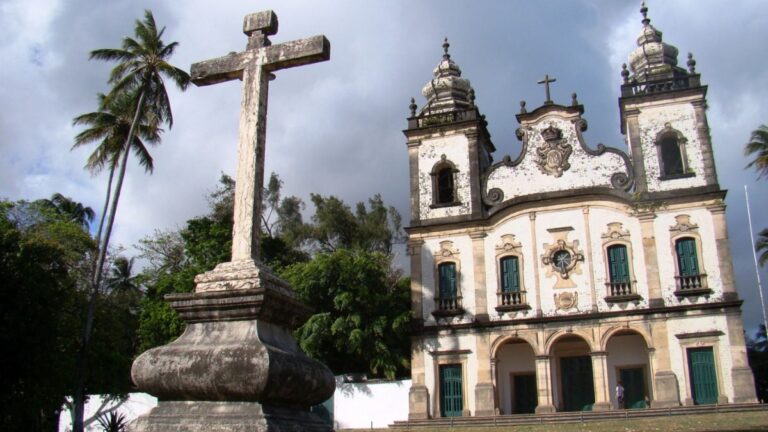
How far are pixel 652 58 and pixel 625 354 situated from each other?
10613 mm

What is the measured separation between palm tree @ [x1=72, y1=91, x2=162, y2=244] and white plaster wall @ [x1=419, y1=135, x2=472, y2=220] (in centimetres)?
932

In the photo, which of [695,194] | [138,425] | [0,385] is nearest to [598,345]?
[695,194]

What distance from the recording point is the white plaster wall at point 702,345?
67.2 ft

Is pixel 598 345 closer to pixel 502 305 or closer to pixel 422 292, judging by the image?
pixel 502 305

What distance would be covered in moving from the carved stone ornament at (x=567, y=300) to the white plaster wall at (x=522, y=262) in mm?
693

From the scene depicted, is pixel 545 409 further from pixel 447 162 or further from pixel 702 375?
pixel 447 162

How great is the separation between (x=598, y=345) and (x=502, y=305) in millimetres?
3217

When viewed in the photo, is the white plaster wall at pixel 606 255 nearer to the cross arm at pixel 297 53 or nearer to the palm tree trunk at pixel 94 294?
the palm tree trunk at pixel 94 294

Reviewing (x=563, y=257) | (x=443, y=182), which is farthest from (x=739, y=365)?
(x=443, y=182)

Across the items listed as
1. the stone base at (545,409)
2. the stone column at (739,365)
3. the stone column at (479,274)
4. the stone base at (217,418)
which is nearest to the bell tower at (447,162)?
the stone column at (479,274)

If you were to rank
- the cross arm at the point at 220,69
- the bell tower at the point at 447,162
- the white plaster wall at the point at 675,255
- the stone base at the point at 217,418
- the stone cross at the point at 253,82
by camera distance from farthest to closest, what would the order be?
the bell tower at the point at 447,162 → the white plaster wall at the point at 675,255 → the cross arm at the point at 220,69 → the stone cross at the point at 253,82 → the stone base at the point at 217,418

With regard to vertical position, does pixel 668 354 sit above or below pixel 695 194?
below

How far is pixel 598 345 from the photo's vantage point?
21875 mm

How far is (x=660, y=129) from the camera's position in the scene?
2344cm
